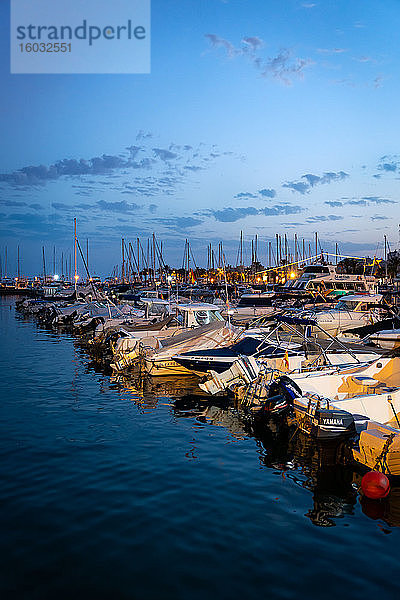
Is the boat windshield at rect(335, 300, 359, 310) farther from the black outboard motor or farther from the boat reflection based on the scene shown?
the black outboard motor

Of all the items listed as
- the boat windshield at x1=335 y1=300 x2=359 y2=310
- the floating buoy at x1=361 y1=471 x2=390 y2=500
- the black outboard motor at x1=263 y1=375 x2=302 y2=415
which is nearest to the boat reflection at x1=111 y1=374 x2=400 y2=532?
the floating buoy at x1=361 y1=471 x2=390 y2=500

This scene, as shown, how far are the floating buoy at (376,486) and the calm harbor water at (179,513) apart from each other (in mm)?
204

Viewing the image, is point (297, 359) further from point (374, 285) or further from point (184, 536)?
point (374, 285)

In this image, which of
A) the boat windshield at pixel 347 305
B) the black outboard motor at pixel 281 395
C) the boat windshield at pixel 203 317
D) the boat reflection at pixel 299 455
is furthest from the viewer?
the boat windshield at pixel 347 305

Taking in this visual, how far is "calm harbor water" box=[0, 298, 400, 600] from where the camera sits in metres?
6.95

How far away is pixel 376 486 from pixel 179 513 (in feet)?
13.1

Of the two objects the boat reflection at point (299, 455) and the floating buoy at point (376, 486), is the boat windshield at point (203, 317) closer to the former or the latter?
the boat reflection at point (299, 455)

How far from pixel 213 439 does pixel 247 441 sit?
3.18 feet

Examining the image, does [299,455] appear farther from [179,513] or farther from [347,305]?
[347,305]

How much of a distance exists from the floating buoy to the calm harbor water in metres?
0.20

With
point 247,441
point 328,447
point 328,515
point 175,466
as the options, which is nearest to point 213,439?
point 247,441

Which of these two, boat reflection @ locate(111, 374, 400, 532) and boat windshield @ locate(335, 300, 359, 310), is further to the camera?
boat windshield @ locate(335, 300, 359, 310)

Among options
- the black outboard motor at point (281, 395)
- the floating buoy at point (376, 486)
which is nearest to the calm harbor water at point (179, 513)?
the floating buoy at point (376, 486)

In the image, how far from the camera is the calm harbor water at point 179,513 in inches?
273
